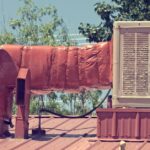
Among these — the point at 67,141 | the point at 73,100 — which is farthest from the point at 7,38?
the point at 67,141

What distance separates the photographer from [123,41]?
1290 cm

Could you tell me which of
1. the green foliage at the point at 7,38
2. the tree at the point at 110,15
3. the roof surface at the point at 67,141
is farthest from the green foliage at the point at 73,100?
the roof surface at the point at 67,141

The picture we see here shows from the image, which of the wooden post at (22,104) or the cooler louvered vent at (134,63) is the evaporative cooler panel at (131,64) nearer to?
the cooler louvered vent at (134,63)

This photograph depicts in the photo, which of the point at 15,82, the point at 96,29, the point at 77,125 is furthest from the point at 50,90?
the point at 96,29

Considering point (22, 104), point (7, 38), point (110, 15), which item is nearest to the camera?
point (22, 104)

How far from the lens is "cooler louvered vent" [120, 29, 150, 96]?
41.9ft

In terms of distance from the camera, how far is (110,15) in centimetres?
2216

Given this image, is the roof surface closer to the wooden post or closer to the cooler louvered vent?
the wooden post

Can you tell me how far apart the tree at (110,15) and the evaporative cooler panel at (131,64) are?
8.63m

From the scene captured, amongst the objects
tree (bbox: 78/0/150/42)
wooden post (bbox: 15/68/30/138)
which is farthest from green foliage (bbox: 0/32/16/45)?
wooden post (bbox: 15/68/30/138)

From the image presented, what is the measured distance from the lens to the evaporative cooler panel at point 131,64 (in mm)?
12773

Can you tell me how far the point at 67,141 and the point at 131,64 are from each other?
200cm

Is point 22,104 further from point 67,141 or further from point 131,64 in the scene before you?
point 131,64

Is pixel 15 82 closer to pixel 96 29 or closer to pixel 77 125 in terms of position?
pixel 77 125
